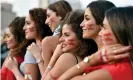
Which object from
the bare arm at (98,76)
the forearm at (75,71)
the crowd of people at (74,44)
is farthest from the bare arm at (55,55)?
the bare arm at (98,76)

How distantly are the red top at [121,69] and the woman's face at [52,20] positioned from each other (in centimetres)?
154

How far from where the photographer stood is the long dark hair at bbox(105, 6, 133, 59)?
10.3 feet

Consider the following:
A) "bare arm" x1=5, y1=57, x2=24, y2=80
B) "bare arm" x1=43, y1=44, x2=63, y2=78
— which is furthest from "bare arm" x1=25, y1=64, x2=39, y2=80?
"bare arm" x1=43, y1=44, x2=63, y2=78

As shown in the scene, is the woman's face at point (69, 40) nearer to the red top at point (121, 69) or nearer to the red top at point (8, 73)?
the red top at point (121, 69)

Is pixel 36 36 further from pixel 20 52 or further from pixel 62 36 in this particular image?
pixel 62 36

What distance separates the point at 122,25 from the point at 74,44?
0.81 m

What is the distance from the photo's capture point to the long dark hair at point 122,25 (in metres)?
3.13

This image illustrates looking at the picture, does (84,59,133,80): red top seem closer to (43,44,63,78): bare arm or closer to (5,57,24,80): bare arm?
(43,44,63,78): bare arm

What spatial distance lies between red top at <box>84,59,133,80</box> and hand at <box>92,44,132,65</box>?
2.0 inches

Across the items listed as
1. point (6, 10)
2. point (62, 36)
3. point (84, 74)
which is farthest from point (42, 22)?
point (6, 10)

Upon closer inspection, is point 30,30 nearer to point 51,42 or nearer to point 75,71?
point 51,42

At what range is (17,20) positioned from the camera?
5438mm

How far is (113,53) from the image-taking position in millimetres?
3123

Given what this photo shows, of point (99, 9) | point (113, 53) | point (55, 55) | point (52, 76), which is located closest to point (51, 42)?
point (55, 55)
